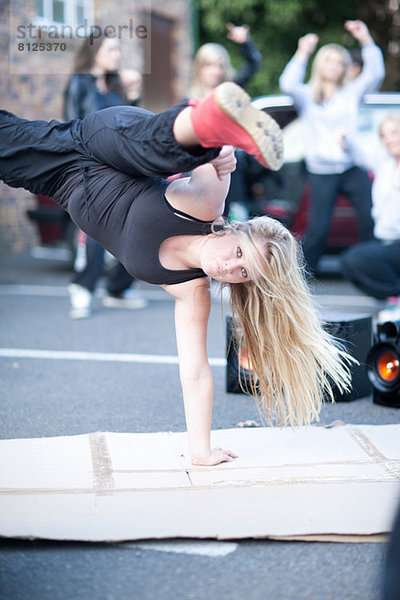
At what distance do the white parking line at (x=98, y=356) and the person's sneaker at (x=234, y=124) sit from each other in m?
2.84

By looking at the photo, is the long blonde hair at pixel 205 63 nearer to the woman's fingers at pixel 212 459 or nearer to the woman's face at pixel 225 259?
the woman's face at pixel 225 259

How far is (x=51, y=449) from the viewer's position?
11.1 ft

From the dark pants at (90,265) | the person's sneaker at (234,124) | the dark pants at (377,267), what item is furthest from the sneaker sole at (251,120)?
the dark pants at (90,265)

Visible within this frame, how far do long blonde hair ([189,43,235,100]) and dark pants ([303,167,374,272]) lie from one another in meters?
1.16

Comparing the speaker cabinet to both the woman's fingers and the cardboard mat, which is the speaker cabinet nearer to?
the cardboard mat

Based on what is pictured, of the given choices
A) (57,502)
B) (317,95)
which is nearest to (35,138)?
(57,502)

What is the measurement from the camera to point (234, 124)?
253 centimetres

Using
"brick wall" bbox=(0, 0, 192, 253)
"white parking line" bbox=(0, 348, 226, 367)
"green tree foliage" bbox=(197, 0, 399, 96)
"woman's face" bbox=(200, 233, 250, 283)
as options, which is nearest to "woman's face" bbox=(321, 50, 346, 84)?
"white parking line" bbox=(0, 348, 226, 367)

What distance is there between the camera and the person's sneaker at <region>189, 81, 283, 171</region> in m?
2.52

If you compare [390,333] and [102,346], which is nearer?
[390,333]

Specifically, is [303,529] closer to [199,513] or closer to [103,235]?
[199,513]

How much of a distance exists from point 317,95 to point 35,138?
4076mm

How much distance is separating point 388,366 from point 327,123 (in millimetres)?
3289

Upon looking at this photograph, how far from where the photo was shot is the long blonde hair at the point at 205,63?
6719 mm
